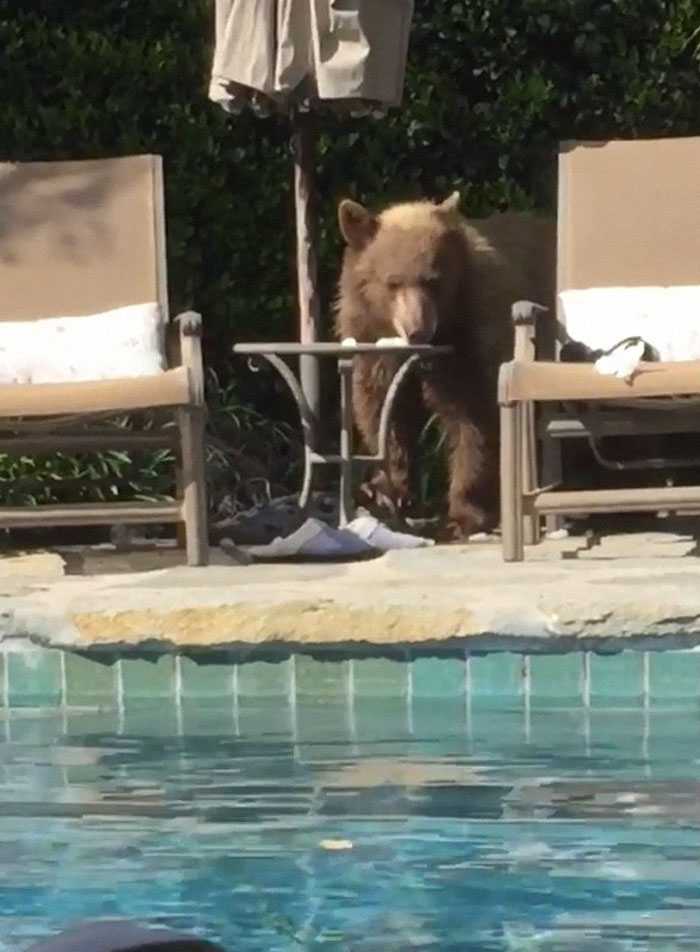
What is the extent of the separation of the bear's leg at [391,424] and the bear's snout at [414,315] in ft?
0.58

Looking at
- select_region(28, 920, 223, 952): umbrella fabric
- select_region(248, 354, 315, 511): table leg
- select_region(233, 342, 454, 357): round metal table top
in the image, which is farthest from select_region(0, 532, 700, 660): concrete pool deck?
select_region(28, 920, 223, 952): umbrella fabric

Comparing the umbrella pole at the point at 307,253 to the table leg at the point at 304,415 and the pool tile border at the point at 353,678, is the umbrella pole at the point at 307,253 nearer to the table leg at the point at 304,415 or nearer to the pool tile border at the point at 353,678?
the table leg at the point at 304,415

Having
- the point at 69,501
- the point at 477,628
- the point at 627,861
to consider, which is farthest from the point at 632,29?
the point at 627,861

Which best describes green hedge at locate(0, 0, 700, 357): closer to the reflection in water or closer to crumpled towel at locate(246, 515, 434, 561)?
crumpled towel at locate(246, 515, 434, 561)

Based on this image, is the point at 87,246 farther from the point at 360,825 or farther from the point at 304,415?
the point at 360,825

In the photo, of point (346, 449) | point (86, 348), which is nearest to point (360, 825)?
point (346, 449)

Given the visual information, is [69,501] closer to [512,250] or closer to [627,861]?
[512,250]

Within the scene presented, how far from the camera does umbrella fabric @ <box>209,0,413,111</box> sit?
19.7 ft

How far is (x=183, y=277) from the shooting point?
283 inches

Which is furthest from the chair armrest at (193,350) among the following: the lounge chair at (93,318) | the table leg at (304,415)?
the table leg at (304,415)

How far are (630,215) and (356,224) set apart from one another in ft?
→ 2.65

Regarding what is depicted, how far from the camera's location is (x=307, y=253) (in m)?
6.36

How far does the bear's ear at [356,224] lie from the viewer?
6.36 m

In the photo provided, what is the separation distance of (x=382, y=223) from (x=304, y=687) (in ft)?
7.60
